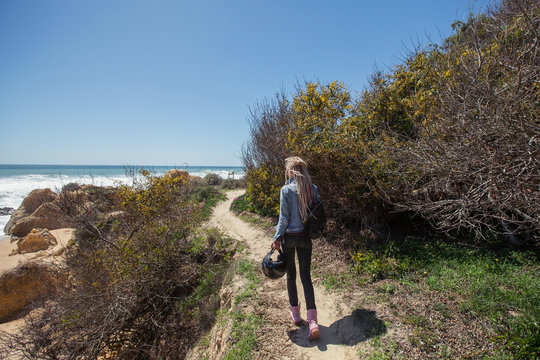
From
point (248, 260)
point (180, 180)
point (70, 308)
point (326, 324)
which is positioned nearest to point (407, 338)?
point (326, 324)

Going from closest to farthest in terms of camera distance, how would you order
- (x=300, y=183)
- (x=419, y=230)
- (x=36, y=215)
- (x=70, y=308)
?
(x=300, y=183) → (x=70, y=308) → (x=419, y=230) → (x=36, y=215)

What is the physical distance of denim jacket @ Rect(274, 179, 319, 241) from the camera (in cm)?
282

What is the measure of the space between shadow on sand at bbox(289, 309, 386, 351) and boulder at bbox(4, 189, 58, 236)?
19.8 metres

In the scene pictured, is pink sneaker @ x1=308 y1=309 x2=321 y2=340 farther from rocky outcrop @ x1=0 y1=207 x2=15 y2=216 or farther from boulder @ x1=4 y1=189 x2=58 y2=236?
rocky outcrop @ x1=0 y1=207 x2=15 y2=216

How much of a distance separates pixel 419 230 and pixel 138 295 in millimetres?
6049

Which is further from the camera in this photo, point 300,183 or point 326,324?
point 326,324

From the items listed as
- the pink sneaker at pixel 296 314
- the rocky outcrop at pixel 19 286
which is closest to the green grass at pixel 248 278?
the pink sneaker at pixel 296 314

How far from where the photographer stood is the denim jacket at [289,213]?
111 inches

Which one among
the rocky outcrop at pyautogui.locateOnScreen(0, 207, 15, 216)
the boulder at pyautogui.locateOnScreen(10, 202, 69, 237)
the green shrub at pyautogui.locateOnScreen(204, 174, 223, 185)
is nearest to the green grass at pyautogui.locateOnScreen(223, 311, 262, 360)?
the boulder at pyautogui.locateOnScreen(10, 202, 69, 237)

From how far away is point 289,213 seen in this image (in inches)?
113

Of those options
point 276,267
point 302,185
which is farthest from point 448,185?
point 276,267

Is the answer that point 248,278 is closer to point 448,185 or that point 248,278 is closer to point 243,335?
point 243,335

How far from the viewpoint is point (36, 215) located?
47.9 ft

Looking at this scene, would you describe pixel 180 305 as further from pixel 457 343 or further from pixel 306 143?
pixel 457 343
